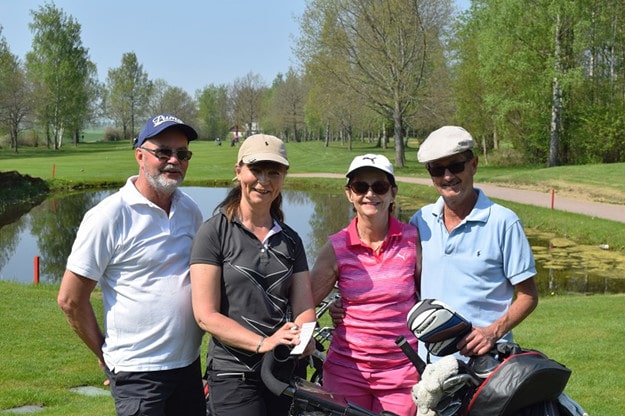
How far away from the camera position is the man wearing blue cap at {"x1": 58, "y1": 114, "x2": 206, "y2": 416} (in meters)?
3.19

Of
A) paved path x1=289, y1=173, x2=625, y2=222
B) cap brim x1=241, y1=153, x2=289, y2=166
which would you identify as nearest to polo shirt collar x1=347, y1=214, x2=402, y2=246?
cap brim x1=241, y1=153, x2=289, y2=166

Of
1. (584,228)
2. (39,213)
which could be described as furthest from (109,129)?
(584,228)

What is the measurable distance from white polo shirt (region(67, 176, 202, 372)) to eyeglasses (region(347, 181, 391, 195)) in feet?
→ 3.06

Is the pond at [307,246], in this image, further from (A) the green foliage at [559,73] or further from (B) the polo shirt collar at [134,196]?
(A) the green foliage at [559,73]

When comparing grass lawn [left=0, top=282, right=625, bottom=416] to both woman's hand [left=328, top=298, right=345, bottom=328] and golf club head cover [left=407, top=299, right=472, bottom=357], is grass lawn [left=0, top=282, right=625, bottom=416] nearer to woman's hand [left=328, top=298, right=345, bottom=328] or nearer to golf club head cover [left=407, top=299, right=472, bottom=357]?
woman's hand [left=328, top=298, right=345, bottom=328]

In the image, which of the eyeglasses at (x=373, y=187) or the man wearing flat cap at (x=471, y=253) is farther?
the eyeglasses at (x=373, y=187)

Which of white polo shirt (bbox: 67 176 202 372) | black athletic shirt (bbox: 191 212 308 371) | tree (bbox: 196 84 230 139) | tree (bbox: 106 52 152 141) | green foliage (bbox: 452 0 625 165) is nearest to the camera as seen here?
black athletic shirt (bbox: 191 212 308 371)

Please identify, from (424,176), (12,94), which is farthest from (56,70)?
(424,176)

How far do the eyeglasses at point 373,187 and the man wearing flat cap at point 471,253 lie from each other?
Result: 0.23 m

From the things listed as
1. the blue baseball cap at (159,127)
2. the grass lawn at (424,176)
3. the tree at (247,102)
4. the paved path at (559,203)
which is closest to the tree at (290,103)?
the tree at (247,102)

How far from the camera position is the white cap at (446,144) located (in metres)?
3.30

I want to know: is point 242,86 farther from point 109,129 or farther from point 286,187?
point 286,187

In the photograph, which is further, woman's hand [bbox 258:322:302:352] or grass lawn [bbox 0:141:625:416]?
grass lawn [bbox 0:141:625:416]

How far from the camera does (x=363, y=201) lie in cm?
345
